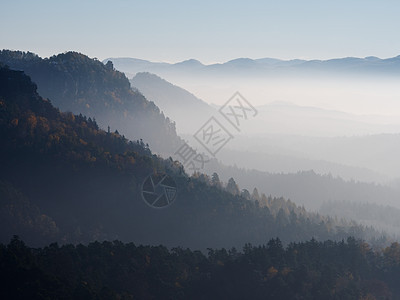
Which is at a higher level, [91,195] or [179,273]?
[179,273]

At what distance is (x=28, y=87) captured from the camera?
13525 centimetres

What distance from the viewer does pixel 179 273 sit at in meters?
69.8

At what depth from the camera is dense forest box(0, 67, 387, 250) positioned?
384 ft

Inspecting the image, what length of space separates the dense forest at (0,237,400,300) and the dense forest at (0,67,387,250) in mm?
42790

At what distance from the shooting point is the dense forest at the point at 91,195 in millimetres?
116938

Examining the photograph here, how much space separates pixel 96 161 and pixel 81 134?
11.1 m

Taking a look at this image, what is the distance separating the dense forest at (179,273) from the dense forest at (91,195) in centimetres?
4279

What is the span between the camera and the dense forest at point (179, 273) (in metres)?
54.8

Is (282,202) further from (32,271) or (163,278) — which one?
(32,271)

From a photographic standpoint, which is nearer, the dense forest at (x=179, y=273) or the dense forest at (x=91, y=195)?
the dense forest at (x=179, y=273)

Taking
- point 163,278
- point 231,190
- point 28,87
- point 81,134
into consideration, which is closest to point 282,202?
point 231,190

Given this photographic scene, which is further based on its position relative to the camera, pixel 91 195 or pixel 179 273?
pixel 91 195

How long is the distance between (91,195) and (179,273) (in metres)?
60.9

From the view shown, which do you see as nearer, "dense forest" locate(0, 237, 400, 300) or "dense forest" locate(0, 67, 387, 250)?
"dense forest" locate(0, 237, 400, 300)
